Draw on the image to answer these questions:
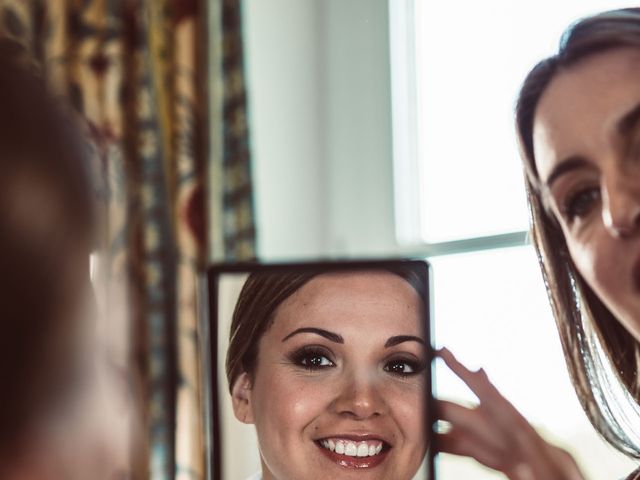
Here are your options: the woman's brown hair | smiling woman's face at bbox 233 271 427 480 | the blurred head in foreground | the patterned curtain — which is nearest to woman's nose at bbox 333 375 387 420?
smiling woman's face at bbox 233 271 427 480

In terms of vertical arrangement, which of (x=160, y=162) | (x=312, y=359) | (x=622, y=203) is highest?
(x=160, y=162)

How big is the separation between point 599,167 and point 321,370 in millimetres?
264

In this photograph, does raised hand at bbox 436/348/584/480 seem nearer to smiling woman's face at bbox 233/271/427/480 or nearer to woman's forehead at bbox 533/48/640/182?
smiling woman's face at bbox 233/271/427/480

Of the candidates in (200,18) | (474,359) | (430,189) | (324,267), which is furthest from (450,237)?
(324,267)

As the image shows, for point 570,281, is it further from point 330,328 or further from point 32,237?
point 32,237

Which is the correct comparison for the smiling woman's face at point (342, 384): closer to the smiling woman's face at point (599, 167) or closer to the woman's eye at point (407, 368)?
the woman's eye at point (407, 368)

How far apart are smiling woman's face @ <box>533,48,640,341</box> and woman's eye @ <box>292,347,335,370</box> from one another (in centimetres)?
21

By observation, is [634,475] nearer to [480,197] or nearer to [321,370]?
[321,370]

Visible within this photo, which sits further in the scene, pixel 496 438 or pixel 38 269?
pixel 496 438

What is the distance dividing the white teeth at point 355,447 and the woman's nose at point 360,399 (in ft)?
0.07

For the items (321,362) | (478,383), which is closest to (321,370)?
(321,362)

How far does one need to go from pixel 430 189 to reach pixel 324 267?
0.73m

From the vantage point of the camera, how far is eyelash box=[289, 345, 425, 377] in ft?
1.99

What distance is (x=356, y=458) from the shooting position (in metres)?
0.62
